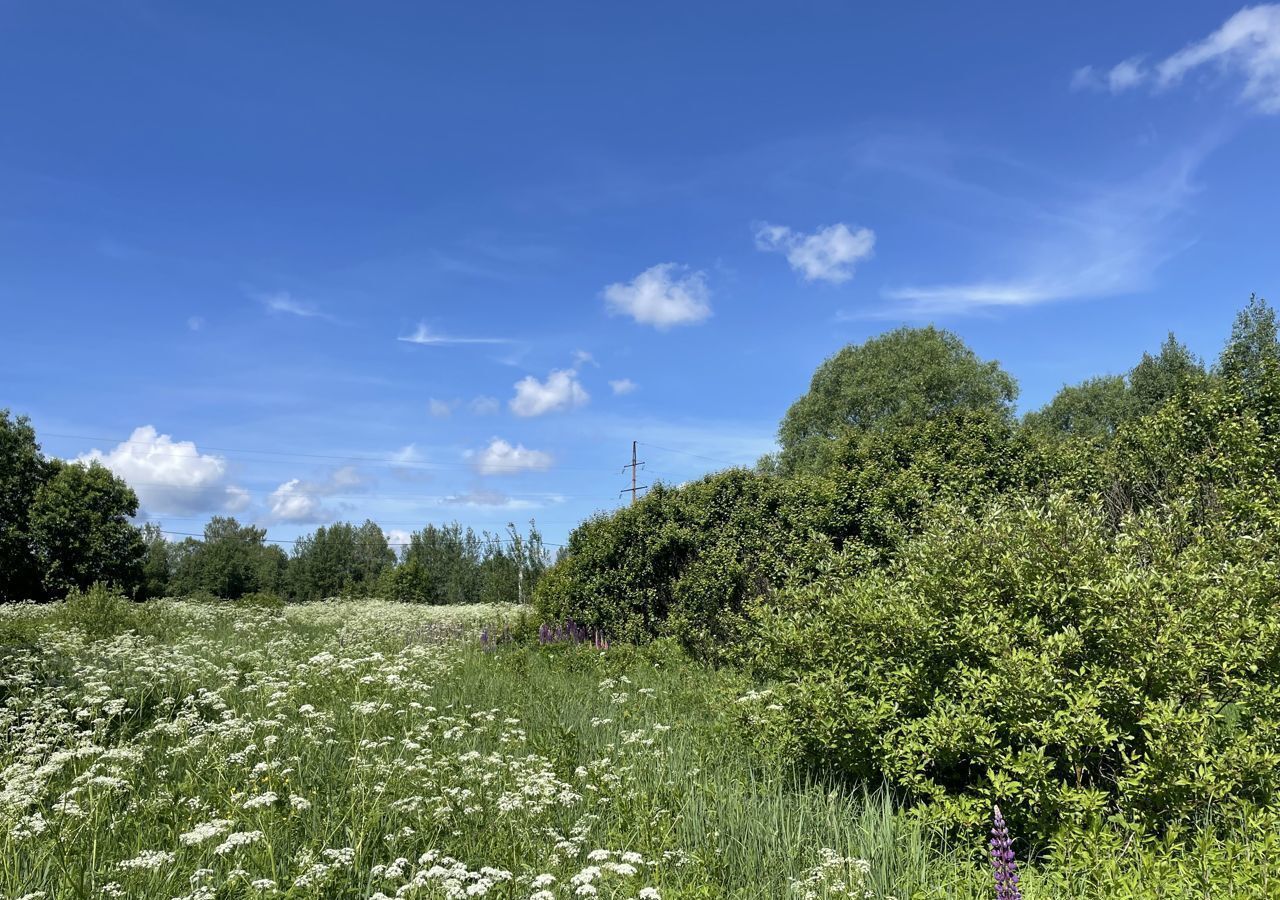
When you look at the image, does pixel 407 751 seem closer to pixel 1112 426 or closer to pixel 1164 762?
pixel 1164 762

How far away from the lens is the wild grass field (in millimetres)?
3457

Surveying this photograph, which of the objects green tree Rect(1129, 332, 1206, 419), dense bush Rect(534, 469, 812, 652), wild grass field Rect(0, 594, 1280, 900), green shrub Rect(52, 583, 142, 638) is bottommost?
wild grass field Rect(0, 594, 1280, 900)

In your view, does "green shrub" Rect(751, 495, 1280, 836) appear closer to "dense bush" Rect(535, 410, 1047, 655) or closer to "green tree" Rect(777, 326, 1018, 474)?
"dense bush" Rect(535, 410, 1047, 655)

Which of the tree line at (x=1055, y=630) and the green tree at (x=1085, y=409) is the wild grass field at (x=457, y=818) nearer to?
the tree line at (x=1055, y=630)

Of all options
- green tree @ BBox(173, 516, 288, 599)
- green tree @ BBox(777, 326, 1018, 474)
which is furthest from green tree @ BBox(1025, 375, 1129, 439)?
green tree @ BBox(173, 516, 288, 599)

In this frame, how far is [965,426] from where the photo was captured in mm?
10070

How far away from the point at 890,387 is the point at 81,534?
123 feet

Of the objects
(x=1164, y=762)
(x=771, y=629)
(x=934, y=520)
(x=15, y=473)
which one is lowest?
(x=1164, y=762)

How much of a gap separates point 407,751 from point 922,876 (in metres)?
3.68

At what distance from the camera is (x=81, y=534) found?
32.9m

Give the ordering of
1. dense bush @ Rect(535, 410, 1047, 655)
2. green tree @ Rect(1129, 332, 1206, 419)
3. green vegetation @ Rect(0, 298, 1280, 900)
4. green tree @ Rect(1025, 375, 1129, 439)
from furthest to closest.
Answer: green tree @ Rect(1025, 375, 1129, 439)
green tree @ Rect(1129, 332, 1206, 419)
dense bush @ Rect(535, 410, 1047, 655)
green vegetation @ Rect(0, 298, 1280, 900)

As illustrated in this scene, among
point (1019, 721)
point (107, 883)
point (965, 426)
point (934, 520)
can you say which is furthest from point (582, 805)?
point (965, 426)

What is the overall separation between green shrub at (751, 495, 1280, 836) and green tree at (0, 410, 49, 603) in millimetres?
37629

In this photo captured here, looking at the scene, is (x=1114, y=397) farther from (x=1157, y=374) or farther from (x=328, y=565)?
(x=328, y=565)
